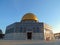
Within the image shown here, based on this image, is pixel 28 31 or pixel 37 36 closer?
pixel 37 36

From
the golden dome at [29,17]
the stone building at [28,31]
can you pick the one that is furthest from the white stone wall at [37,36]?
the golden dome at [29,17]

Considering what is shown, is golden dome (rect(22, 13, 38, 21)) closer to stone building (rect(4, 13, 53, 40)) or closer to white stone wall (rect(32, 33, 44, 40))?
stone building (rect(4, 13, 53, 40))

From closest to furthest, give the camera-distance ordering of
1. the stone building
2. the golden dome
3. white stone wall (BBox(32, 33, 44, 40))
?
white stone wall (BBox(32, 33, 44, 40)) → the stone building → the golden dome

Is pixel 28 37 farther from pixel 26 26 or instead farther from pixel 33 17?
pixel 33 17

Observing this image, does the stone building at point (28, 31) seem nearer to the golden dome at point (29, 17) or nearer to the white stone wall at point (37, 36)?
the white stone wall at point (37, 36)

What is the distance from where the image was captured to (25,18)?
56125 mm

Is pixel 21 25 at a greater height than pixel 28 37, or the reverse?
pixel 21 25

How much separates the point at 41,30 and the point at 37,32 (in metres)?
1.68

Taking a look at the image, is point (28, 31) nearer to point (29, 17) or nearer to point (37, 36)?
point (37, 36)

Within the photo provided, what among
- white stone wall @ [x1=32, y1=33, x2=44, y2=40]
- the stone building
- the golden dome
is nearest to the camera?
white stone wall @ [x1=32, y1=33, x2=44, y2=40]

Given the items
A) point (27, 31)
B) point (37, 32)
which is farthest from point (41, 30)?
point (27, 31)

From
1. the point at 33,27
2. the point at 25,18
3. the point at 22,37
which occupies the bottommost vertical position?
the point at 22,37

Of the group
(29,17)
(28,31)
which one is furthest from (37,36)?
(29,17)

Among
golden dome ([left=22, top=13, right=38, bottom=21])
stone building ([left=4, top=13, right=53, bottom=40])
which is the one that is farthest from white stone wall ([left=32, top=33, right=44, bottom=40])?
golden dome ([left=22, top=13, right=38, bottom=21])
